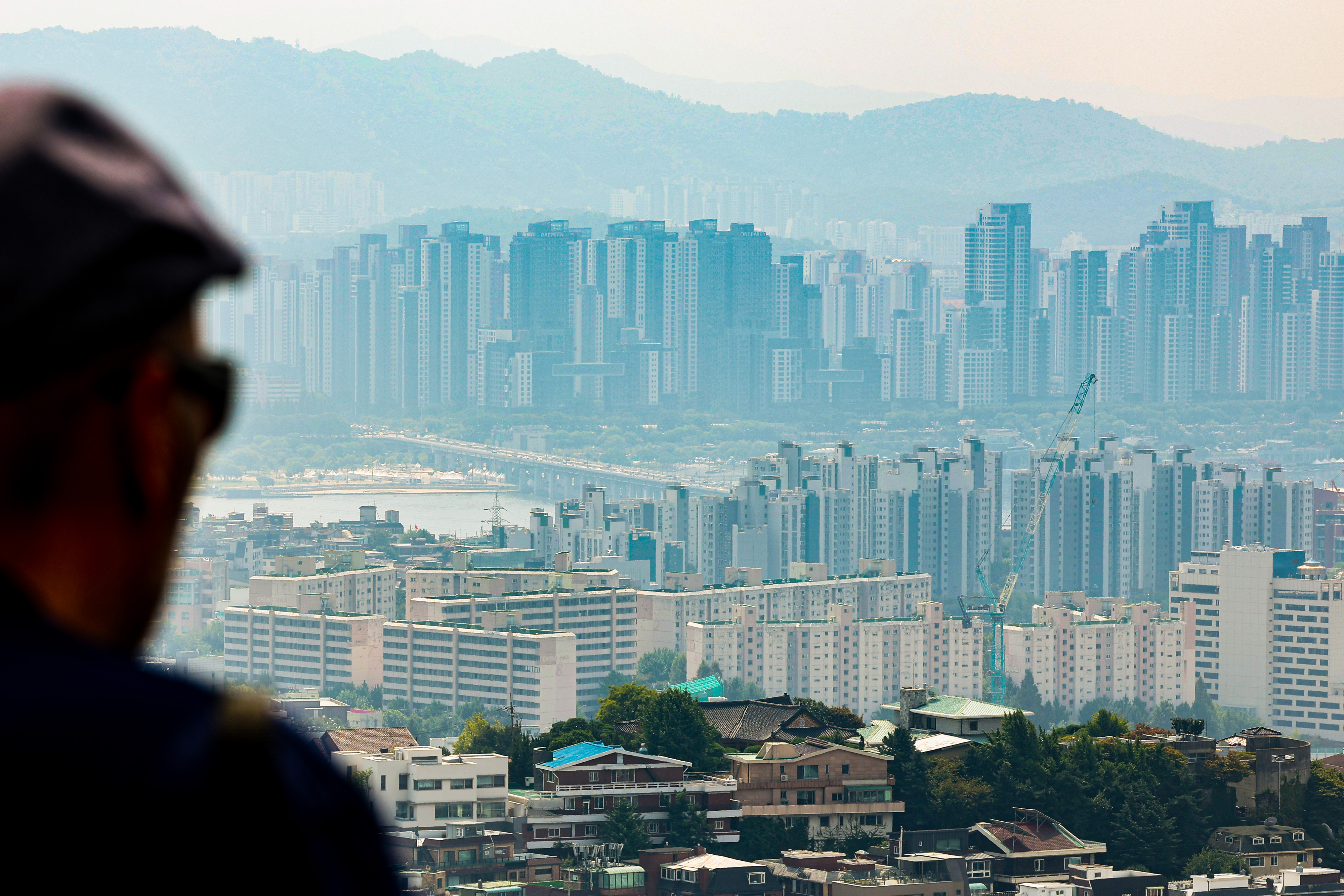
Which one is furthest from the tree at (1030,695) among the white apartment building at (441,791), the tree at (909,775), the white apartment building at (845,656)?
the white apartment building at (441,791)

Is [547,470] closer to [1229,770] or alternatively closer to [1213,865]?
[1229,770]

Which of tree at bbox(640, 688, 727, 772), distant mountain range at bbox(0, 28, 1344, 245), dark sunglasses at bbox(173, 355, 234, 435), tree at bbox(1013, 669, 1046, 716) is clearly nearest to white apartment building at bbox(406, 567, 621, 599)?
tree at bbox(1013, 669, 1046, 716)

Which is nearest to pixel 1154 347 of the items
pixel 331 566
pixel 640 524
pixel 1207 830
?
pixel 640 524

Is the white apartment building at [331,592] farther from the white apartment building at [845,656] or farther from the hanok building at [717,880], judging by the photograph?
the hanok building at [717,880]

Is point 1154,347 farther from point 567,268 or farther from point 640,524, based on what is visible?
point 640,524

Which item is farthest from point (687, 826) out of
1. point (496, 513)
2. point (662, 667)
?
point (496, 513)
